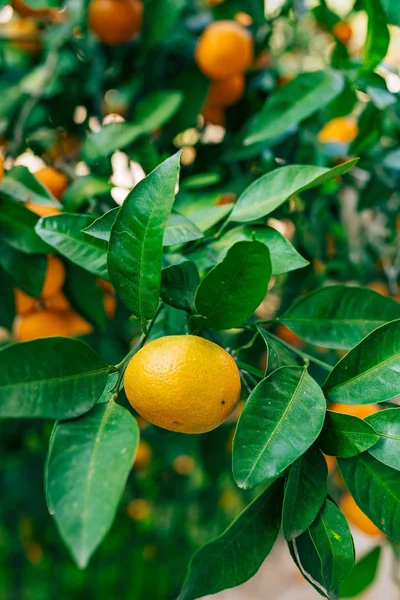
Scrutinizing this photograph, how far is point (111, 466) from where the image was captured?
1.16 feet

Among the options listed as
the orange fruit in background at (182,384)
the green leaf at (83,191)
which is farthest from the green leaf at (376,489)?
the green leaf at (83,191)

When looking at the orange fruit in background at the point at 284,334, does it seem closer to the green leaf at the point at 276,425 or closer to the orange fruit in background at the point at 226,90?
the orange fruit in background at the point at 226,90

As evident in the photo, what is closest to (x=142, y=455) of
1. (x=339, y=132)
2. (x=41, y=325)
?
(x=41, y=325)

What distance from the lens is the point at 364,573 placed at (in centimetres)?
96

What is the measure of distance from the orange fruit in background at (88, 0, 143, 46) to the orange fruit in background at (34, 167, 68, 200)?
27 cm

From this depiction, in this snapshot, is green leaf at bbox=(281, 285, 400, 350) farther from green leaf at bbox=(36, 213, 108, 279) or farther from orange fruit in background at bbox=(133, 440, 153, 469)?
orange fruit in background at bbox=(133, 440, 153, 469)

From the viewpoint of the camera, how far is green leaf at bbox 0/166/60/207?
0.64m

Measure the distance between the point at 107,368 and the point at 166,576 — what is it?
4.89ft

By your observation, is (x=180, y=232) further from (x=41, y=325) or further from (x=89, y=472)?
(x=41, y=325)

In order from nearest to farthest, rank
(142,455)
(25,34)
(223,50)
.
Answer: (223,50) → (25,34) → (142,455)

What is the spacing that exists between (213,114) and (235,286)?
2.21 feet

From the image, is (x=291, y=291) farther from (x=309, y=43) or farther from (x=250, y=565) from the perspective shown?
(x=309, y=43)

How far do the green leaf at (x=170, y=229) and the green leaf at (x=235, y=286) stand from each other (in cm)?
7

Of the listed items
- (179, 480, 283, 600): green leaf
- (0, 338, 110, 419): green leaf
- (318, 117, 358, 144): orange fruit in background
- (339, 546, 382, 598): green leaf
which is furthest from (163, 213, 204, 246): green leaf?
(339, 546, 382, 598): green leaf
